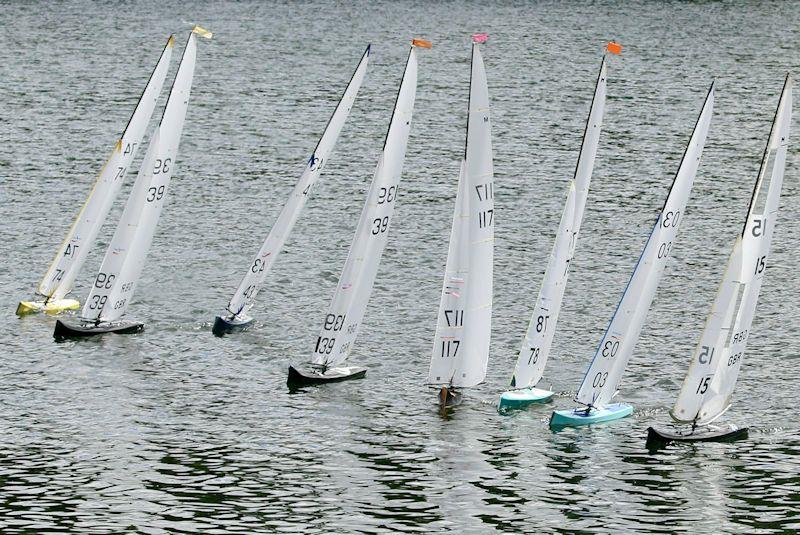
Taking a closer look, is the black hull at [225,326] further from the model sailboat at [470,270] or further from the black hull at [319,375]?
the model sailboat at [470,270]

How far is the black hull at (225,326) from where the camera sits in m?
71.2

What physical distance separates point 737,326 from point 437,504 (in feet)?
44.9

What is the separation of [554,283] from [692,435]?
26.5 ft

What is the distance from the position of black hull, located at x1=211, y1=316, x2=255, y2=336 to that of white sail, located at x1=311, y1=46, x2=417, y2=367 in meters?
7.53

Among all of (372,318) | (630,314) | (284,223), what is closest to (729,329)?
(630,314)

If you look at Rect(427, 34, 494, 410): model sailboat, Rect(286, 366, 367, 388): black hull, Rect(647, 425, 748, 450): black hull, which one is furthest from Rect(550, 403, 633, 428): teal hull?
Rect(286, 366, 367, 388): black hull

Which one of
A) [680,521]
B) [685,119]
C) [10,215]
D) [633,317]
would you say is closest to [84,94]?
[10,215]

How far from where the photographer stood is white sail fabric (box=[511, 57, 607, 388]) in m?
59.2

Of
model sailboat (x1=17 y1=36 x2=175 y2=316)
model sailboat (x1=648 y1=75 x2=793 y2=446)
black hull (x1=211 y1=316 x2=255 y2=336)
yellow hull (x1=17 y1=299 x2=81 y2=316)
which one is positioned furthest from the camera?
yellow hull (x1=17 y1=299 x2=81 y2=316)

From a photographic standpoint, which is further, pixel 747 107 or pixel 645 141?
pixel 747 107

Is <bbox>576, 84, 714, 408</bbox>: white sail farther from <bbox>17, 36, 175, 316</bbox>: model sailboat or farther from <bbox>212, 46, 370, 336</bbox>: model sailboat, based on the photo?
<bbox>17, 36, 175, 316</bbox>: model sailboat

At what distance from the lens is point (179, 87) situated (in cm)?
6969

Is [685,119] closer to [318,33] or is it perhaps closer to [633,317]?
[318,33]

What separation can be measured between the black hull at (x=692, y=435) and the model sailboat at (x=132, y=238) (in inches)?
1027
